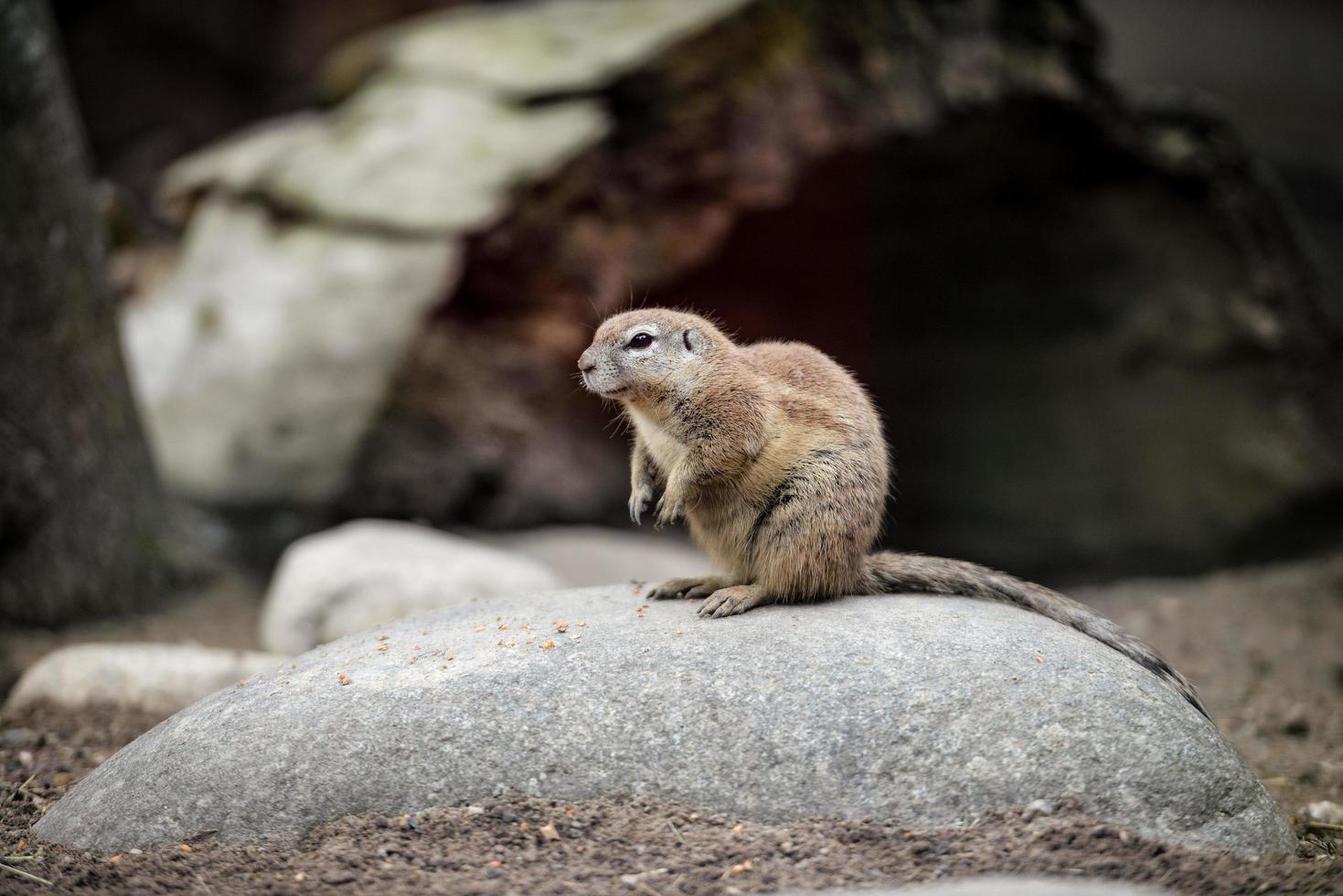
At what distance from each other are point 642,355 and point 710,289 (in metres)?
5.62

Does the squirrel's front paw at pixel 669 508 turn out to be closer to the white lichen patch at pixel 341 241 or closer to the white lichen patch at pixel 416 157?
the white lichen patch at pixel 341 241

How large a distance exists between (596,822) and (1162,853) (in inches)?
65.5

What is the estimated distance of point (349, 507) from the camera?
329 inches

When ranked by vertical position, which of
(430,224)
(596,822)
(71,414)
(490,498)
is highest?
(430,224)

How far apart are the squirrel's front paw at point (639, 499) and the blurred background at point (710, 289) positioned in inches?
131

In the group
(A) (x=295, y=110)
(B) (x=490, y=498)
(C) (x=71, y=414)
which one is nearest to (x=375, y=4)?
(A) (x=295, y=110)

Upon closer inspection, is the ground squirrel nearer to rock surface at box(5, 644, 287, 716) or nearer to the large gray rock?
the large gray rock

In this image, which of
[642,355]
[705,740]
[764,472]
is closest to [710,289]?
[642,355]

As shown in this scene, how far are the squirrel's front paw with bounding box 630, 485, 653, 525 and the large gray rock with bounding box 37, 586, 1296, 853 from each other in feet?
2.03

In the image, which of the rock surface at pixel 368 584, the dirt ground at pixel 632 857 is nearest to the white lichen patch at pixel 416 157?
the rock surface at pixel 368 584

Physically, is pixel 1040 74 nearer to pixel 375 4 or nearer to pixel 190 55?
pixel 375 4

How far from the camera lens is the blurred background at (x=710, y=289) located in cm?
838

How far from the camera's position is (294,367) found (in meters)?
8.46

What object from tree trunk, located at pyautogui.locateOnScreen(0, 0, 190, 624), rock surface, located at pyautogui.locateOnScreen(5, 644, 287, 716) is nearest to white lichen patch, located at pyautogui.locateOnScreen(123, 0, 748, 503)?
tree trunk, located at pyautogui.locateOnScreen(0, 0, 190, 624)
